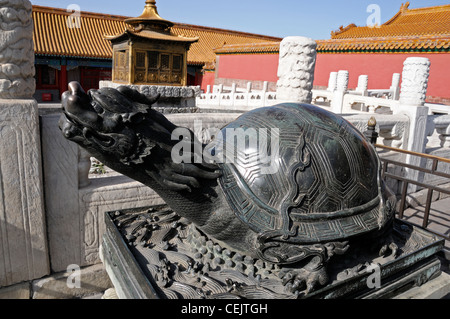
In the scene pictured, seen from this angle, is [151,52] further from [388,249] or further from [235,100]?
[388,249]

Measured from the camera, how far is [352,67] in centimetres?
1112

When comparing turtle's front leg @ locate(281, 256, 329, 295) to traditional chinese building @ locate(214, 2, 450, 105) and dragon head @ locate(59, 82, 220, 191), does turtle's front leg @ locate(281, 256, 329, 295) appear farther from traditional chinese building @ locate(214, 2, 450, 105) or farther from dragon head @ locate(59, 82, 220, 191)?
traditional chinese building @ locate(214, 2, 450, 105)

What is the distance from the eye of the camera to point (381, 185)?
1.86 m

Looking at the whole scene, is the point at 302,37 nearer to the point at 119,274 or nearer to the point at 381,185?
the point at 381,185

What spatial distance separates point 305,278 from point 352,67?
11003 mm

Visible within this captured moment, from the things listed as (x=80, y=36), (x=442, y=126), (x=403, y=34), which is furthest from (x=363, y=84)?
(x=80, y=36)

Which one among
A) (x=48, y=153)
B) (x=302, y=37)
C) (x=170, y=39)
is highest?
(x=170, y=39)

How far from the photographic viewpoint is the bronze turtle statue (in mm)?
Answer: 1353

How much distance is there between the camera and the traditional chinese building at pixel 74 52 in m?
12.8

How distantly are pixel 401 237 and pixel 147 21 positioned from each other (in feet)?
30.9

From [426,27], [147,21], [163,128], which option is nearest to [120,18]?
[147,21]

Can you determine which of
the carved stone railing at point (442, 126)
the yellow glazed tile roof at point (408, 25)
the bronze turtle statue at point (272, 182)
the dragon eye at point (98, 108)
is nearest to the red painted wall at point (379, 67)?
the yellow glazed tile roof at point (408, 25)

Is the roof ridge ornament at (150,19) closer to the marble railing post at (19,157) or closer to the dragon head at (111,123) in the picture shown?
the marble railing post at (19,157)

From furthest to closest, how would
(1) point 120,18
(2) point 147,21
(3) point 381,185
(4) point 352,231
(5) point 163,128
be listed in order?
(1) point 120,18 → (2) point 147,21 → (3) point 381,185 → (4) point 352,231 → (5) point 163,128
